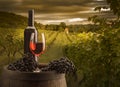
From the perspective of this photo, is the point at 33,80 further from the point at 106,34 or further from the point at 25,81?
the point at 106,34

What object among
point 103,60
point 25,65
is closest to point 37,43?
point 25,65

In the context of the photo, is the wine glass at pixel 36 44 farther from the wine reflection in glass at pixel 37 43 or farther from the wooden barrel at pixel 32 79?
the wooden barrel at pixel 32 79

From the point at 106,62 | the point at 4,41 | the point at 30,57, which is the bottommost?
the point at 4,41

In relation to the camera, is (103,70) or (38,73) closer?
(38,73)

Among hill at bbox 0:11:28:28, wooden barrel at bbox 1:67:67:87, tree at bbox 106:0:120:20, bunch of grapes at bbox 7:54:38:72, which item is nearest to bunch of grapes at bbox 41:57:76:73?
wooden barrel at bbox 1:67:67:87

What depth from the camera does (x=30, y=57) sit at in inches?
152

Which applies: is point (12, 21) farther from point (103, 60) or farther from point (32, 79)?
point (32, 79)

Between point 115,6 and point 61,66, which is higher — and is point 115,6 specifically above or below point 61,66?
above

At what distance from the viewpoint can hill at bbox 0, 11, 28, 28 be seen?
20.6m

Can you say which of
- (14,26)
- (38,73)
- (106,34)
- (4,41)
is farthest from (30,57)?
(14,26)

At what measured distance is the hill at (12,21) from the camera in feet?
67.7

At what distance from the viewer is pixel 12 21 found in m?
23.0

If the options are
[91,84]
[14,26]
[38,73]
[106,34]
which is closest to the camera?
[38,73]

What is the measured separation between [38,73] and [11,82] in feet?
1.11
